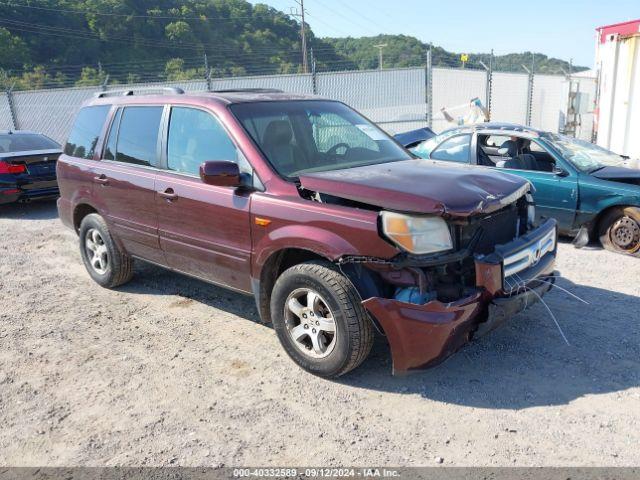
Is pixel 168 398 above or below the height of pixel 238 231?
below

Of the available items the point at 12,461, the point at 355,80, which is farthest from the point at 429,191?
the point at 355,80

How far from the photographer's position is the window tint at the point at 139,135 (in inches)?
194

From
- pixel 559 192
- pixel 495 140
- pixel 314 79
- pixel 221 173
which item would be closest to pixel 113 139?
pixel 221 173

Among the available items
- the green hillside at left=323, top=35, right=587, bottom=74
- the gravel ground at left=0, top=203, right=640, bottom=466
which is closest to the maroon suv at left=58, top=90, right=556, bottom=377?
the gravel ground at left=0, top=203, right=640, bottom=466

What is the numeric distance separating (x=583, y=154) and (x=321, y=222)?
4.87 m

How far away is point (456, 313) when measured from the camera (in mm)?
3340

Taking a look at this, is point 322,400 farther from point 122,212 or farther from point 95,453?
point 122,212

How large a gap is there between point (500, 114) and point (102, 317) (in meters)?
15.1

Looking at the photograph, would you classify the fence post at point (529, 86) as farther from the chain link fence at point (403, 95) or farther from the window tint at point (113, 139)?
the window tint at point (113, 139)

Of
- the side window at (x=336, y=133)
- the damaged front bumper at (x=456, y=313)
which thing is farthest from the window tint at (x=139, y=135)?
the damaged front bumper at (x=456, y=313)

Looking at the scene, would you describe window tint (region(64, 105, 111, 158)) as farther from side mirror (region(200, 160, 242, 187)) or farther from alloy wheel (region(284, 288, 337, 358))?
alloy wheel (region(284, 288, 337, 358))

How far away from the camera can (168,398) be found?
3.74 metres

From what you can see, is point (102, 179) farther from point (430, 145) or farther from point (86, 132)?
point (430, 145)

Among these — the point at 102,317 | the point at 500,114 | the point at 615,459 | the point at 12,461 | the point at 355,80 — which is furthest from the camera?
the point at 500,114
